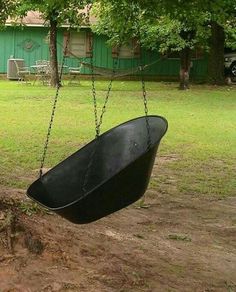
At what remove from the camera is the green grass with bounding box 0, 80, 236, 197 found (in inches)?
316

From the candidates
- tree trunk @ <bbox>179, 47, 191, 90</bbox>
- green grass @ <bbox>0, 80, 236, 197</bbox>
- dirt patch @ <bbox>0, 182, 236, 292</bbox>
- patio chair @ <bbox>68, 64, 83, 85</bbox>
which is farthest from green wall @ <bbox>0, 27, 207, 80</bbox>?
dirt patch @ <bbox>0, 182, 236, 292</bbox>

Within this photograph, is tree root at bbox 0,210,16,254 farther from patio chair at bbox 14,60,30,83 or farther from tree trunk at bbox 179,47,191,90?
patio chair at bbox 14,60,30,83

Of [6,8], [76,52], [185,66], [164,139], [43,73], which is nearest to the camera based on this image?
[6,8]

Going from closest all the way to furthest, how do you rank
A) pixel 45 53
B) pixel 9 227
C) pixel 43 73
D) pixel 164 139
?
pixel 9 227, pixel 164 139, pixel 43 73, pixel 45 53

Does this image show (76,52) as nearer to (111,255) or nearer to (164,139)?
(164,139)

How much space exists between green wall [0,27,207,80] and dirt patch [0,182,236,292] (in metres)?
24.1

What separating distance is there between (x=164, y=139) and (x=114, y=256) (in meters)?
6.98

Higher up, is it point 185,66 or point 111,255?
point 185,66

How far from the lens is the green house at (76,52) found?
29408 mm

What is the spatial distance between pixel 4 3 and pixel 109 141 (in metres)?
2.87

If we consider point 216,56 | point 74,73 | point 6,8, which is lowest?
point 74,73

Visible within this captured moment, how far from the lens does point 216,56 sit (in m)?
25.0

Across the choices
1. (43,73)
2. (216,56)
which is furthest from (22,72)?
(216,56)

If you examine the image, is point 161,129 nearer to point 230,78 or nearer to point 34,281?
point 34,281
